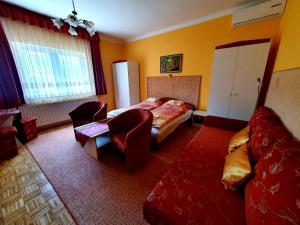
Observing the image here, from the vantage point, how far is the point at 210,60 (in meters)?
3.16

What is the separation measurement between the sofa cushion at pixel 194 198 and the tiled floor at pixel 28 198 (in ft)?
3.07

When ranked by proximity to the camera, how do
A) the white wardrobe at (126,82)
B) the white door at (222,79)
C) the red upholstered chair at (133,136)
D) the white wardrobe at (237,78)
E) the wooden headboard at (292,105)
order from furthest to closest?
the white wardrobe at (126,82) < the white door at (222,79) < the white wardrobe at (237,78) < the red upholstered chair at (133,136) < the wooden headboard at (292,105)

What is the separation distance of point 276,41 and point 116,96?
14.7ft

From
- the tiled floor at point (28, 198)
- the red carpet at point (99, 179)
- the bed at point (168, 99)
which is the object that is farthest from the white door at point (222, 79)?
the tiled floor at point (28, 198)

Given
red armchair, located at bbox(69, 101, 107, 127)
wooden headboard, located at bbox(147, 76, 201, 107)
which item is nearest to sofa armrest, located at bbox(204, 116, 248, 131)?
wooden headboard, located at bbox(147, 76, 201, 107)

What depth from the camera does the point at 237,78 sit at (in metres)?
2.54

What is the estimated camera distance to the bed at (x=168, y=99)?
7.95 ft

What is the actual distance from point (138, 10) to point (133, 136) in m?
2.68

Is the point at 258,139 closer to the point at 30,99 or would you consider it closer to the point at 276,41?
the point at 276,41

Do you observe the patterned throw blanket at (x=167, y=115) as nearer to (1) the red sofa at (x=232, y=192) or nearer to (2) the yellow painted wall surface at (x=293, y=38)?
(1) the red sofa at (x=232, y=192)

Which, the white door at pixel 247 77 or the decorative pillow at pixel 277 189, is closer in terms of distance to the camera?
the decorative pillow at pixel 277 189

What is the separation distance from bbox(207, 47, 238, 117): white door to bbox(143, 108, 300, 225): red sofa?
4.52 ft

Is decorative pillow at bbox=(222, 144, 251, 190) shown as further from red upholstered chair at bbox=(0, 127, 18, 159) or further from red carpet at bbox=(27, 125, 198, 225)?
red upholstered chair at bbox=(0, 127, 18, 159)

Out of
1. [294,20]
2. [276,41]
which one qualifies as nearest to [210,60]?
[276,41]
